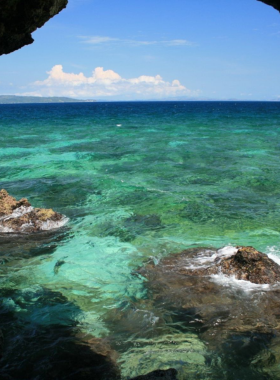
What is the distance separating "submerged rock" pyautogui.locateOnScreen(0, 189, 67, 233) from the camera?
13.1m

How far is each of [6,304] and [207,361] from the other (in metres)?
4.83

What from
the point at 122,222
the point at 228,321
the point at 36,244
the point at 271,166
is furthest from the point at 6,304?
the point at 271,166

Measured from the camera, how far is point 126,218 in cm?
1491

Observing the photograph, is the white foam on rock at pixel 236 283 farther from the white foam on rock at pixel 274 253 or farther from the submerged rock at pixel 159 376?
the submerged rock at pixel 159 376

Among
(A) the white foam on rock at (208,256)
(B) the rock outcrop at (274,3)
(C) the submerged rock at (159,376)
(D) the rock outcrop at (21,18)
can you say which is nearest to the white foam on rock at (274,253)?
(A) the white foam on rock at (208,256)

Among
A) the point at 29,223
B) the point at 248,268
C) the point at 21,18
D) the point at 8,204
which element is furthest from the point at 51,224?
the point at 21,18

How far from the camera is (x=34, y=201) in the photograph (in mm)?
17328

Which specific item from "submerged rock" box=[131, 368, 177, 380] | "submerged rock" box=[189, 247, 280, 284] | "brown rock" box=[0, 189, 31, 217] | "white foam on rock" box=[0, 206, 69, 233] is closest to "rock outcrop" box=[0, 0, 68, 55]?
"submerged rock" box=[131, 368, 177, 380]

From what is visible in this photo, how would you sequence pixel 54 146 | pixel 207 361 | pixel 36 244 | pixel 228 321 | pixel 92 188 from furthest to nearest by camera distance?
pixel 54 146
pixel 92 188
pixel 36 244
pixel 228 321
pixel 207 361

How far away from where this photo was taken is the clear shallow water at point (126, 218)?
8266 mm

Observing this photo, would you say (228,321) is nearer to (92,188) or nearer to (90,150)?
(92,188)

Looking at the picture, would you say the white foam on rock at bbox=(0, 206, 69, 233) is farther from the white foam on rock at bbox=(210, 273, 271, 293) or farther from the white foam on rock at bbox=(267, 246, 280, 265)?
the white foam on rock at bbox=(267, 246, 280, 265)

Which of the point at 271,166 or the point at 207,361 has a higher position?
the point at 271,166

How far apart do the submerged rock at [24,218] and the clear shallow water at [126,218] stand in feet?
2.11
